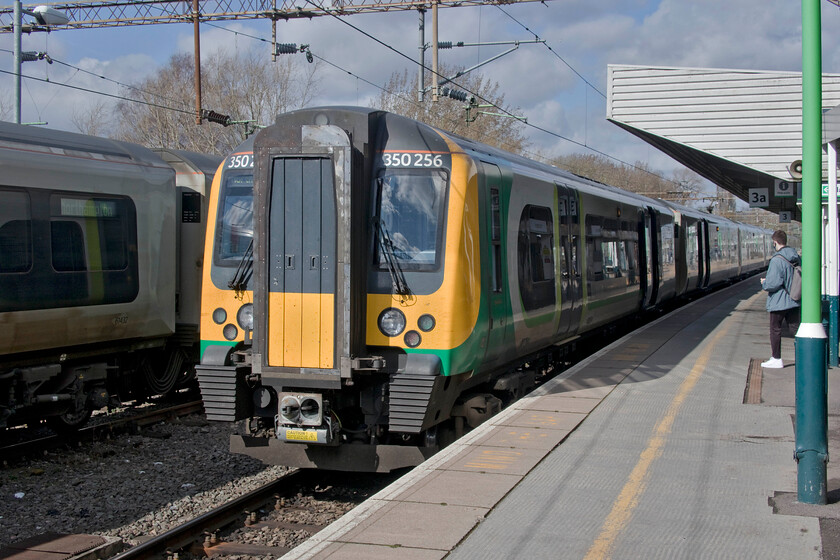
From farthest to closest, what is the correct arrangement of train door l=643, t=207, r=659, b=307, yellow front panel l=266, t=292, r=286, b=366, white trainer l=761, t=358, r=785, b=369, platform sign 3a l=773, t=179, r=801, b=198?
train door l=643, t=207, r=659, b=307 < platform sign 3a l=773, t=179, r=801, b=198 < white trainer l=761, t=358, r=785, b=369 < yellow front panel l=266, t=292, r=286, b=366

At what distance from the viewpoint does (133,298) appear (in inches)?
419

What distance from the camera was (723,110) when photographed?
666 inches

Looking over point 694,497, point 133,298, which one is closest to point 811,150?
point 694,497

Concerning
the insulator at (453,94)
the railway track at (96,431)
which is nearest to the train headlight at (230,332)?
the railway track at (96,431)

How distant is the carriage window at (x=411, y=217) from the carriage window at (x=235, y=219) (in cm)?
122

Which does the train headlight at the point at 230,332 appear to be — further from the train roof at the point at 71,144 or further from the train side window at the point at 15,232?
the train roof at the point at 71,144

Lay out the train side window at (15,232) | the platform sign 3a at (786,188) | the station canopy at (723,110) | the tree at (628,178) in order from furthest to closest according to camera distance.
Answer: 1. the tree at (628,178)
2. the platform sign 3a at (786,188)
3. the station canopy at (723,110)
4. the train side window at (15,232)

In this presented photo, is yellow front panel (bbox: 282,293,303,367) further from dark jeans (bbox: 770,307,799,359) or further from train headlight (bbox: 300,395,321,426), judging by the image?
dark jeans (bbox: 770,307,799,359)

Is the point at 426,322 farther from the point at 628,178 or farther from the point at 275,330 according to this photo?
the point at 628,178

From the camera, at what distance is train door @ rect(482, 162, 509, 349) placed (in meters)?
7.64

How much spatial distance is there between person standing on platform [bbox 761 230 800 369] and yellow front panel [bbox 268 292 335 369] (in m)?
6.07

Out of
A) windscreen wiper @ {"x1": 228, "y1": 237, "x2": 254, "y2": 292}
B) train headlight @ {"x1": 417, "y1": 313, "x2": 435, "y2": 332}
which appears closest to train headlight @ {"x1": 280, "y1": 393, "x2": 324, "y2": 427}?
train headlight @ {"x1": 417, "y1": 313, "x2": 435, "y2": 332}

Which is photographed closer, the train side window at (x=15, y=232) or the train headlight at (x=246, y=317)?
the train headlight at (x=246, y=317)

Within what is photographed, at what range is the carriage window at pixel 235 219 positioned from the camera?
753 cm
